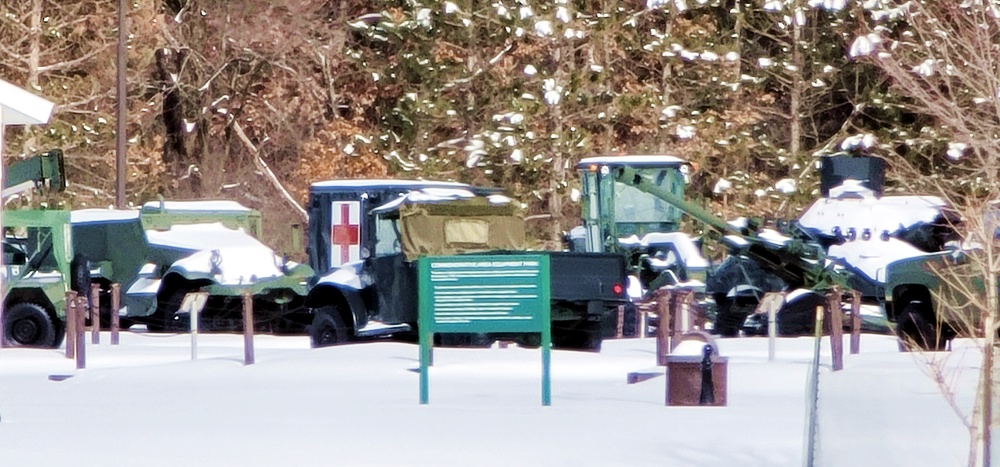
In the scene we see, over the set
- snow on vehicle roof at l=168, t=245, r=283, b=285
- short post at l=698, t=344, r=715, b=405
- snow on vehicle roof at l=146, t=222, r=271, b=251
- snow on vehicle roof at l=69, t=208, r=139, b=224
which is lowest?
short post at l=698, t=344, r=715, b=405

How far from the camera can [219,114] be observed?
154 feet

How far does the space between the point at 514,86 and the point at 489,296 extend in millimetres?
26812

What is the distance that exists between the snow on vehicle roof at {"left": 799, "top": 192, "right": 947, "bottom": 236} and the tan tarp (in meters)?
4.64

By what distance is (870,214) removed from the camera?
84.3 ft

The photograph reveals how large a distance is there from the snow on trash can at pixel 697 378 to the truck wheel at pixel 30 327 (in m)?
11.0

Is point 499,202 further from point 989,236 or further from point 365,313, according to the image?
point 989,236

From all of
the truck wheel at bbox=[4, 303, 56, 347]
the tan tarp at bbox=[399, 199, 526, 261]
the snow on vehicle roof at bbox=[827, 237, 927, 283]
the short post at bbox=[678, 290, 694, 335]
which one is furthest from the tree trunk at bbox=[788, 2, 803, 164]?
the short post at bbox=[678, 290, 694, 335]

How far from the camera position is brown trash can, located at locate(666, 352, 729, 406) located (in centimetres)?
1382

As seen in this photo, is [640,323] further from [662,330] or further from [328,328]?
[662,330]

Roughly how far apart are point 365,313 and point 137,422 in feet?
31.4

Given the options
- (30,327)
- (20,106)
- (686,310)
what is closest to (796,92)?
(30,327)

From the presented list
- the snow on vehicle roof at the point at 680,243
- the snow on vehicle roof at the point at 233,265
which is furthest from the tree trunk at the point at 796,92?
the snow on vehicle roof at the point at 233,265

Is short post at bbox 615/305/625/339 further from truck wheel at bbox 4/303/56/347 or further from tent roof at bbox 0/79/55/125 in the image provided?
tent roof at bbox 0/79/55/125

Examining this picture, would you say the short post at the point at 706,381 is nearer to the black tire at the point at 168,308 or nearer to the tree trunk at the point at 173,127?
the black tire at the point at 168,308
